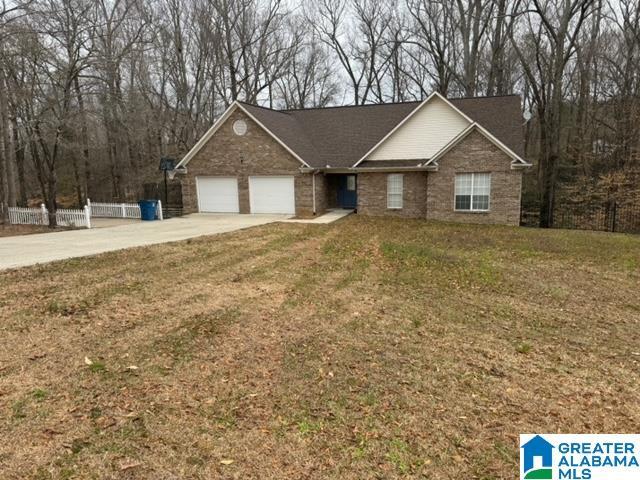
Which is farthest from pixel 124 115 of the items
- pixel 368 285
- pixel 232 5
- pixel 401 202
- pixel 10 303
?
pixel 368 285

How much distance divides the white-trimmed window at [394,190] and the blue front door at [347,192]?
3.12m

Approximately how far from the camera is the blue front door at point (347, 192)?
2275cm

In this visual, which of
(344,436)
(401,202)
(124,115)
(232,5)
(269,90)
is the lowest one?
(344,436)

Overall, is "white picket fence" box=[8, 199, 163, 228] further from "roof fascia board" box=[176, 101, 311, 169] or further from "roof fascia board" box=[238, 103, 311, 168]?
"roof fascia board" box=[238, 103, 311, 168]

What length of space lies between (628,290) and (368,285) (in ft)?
15.7

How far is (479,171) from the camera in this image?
17609 mm

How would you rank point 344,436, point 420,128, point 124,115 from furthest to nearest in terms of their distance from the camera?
point 124,115 < point 420,128 < point 344,436

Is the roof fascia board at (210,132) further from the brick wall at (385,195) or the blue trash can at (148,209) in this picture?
the brick wall at (385,195)

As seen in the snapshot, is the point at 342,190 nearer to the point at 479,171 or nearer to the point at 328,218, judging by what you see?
the point at 328,218

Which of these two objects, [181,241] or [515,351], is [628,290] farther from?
[181,241]

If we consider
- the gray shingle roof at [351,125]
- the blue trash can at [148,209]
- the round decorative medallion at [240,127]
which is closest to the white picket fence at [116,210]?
the blue trash can at [148,209]

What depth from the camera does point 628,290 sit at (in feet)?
25.2

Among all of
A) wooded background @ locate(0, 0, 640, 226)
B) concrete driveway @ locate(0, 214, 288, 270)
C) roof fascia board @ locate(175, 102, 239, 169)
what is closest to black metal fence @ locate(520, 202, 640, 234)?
wooded background @ locate(0, 0, 640, 226)

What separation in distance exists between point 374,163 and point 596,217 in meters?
11.1
